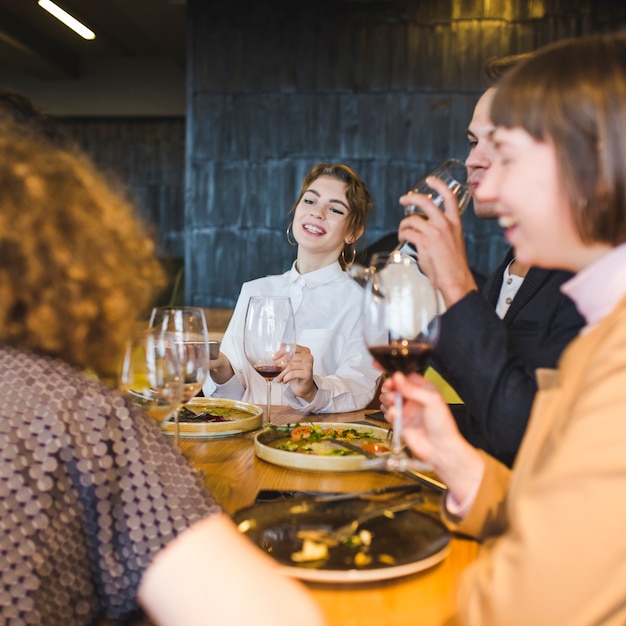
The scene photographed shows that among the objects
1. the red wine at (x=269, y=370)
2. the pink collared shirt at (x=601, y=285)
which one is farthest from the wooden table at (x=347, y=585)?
the pink collared shirt at (x=601, y=285)

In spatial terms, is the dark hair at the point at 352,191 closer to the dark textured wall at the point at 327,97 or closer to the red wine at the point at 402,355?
the red wine at the point at 402,355

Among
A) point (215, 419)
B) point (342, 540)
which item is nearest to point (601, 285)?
point (342, 540)

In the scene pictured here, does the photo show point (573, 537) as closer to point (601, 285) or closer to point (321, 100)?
point (601, 285)

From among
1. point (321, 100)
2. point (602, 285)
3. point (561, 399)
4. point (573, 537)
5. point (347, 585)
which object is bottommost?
point (347, 585)

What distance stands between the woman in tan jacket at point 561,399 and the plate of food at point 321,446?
26 cm

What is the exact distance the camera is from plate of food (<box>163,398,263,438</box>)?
1521 mm

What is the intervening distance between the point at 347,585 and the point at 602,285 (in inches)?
17.7

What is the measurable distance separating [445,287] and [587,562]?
66 cm

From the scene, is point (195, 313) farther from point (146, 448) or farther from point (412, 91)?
point (412, 91)

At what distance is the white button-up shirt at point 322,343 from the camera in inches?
80.5

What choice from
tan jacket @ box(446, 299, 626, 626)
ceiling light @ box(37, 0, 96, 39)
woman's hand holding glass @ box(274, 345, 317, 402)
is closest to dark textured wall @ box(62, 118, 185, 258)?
ceiling light @ box(37, 0, 96, 39)

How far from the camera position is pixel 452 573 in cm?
85

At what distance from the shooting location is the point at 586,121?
0.78 m

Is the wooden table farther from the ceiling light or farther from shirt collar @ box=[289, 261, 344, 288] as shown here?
the ceiling light
